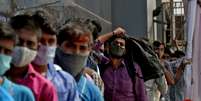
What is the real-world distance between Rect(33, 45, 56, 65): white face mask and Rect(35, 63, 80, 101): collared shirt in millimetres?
87

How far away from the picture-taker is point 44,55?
427 centimetres

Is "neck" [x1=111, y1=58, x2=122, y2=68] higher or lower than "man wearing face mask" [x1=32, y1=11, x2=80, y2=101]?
lower

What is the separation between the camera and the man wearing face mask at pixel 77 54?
15.3 ft

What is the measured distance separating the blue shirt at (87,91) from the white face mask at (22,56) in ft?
2.64

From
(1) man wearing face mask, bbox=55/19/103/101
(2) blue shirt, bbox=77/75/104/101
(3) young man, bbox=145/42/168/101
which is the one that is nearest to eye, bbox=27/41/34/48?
(1) man wearing face mask, bbox=55/19/103/101

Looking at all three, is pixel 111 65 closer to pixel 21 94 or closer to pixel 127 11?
pixel 21 94

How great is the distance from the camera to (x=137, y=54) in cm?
709

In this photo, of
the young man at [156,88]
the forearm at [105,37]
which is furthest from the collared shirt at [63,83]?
the young man at [156,88]

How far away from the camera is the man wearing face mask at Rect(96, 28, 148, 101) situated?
6.80 metres

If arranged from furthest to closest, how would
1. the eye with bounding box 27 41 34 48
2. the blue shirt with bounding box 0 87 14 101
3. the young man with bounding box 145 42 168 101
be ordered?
the young man with bounding box 145 42 168 101
the eye with bounding box 27 41 34 48
the blue shirt with bounding box 0 87 14 101

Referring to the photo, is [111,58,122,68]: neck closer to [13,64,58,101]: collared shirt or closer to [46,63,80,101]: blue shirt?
[46,63,80,101]: blue shirt

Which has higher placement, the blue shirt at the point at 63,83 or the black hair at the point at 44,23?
the black hair at the point at 44,23

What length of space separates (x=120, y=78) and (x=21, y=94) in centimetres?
309

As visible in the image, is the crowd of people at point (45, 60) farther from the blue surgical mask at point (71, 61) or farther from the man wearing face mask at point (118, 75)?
the man wearing face mask at point (118, 75)
